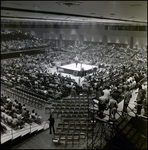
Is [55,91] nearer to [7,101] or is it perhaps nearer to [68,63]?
[7,101]

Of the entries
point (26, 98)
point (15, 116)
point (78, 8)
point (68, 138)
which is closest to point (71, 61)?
point (26, 98)

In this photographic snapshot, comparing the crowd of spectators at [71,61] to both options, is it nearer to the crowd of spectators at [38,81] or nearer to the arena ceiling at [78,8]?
the crowd of spectators at [38,81]

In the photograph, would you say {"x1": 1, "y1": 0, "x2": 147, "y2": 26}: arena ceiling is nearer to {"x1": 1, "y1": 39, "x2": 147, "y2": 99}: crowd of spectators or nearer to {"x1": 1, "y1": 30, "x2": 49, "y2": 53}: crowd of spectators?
{"x1": 1, "y1": 30, "x2": 49, "y2": 53}: crowd of spectators

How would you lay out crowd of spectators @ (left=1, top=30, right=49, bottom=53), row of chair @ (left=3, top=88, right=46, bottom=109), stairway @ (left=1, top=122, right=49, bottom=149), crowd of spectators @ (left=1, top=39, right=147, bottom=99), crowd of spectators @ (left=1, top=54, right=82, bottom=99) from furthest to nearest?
crowd of spectators @ (left=1, top=30, right=49, bottom=53) < crowd of spectators @ (left=1, top=39, right=147, bottom=99) < crowd of spectators @ (left=1, top=54, right=82, bottom=99) < row of chair @ (left=3, top=88, right=46, bottom=109) < stairway @ (left=1, top=122, right=49, bottom=149)

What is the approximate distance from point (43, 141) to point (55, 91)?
4396 mm

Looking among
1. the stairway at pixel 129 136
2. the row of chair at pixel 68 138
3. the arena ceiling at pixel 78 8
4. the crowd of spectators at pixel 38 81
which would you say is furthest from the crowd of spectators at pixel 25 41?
the stairway at pixel 129 136

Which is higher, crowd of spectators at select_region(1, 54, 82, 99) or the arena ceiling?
the arena ceiling

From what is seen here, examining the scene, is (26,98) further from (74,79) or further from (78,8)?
(78,8)

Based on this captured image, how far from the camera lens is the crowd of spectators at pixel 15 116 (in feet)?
26.2

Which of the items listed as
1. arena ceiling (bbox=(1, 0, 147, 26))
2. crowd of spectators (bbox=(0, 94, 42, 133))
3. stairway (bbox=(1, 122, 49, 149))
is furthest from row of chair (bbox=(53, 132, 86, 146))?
arena ceiling (bbox=(1, 0, 147, 26))

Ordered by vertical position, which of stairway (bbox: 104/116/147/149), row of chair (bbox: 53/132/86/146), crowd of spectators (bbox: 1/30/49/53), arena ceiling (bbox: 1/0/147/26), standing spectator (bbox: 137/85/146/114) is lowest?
row of chair (bbox: 53/132/86/146)

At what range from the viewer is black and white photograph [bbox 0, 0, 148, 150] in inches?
233

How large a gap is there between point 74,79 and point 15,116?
6.63 m

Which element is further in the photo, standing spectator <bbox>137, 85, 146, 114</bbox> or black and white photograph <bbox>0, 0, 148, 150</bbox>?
standing spectator <bbox>137, 85, 146, 114</bbox>
